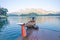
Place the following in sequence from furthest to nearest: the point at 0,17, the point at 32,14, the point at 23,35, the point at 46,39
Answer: the point at 0,17 < the point at 32,14 < the point at 23,35 < the point at 46,39

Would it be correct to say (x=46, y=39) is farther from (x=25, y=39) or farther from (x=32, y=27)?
(x=32, y=27)

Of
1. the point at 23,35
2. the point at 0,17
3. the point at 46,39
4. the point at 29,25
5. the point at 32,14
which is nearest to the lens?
the point at 46,39

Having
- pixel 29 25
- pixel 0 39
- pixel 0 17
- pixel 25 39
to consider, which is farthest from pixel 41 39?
pixel 0 17

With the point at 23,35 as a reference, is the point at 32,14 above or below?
above

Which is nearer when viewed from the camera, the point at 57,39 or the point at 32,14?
the point at 57,39

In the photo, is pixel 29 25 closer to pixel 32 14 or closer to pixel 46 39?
pixel 32 14

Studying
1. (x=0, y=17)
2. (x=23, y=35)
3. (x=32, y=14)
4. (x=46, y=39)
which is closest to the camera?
(x=46, y=39)

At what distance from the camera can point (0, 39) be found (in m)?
4.49

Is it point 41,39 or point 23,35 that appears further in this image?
point 23,35

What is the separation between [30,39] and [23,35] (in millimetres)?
399

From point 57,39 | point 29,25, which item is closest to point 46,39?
point 57,39

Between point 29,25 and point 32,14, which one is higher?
point 32,14

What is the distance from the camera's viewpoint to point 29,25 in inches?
266

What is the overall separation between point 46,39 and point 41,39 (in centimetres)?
18
